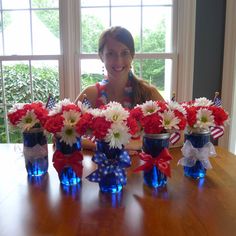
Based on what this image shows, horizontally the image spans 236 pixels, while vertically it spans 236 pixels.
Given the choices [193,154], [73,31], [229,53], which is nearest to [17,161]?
[193,154]

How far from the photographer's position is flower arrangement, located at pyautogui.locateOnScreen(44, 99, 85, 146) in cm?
87

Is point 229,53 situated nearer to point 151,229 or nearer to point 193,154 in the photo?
point 193,154

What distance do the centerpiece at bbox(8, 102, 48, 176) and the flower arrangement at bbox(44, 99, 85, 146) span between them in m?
0.10

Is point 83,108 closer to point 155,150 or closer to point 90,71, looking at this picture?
point 155,150

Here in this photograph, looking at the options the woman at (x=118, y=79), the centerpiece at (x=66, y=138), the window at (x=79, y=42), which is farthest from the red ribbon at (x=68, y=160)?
the window at (x=79, y=42)

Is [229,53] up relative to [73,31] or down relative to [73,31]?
down

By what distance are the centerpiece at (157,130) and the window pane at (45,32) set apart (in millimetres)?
1737

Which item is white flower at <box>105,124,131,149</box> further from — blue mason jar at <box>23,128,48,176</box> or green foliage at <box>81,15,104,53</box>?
green foliage at <box>81,15,104,53</box>

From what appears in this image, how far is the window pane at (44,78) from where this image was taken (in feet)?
8.05

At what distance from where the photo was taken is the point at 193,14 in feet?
7.32

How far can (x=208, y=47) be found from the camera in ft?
7.48

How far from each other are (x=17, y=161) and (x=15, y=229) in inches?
23.1

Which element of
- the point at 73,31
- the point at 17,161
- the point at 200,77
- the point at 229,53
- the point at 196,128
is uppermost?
the point at 73,31

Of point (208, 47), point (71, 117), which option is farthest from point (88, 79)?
point (71, 117)
